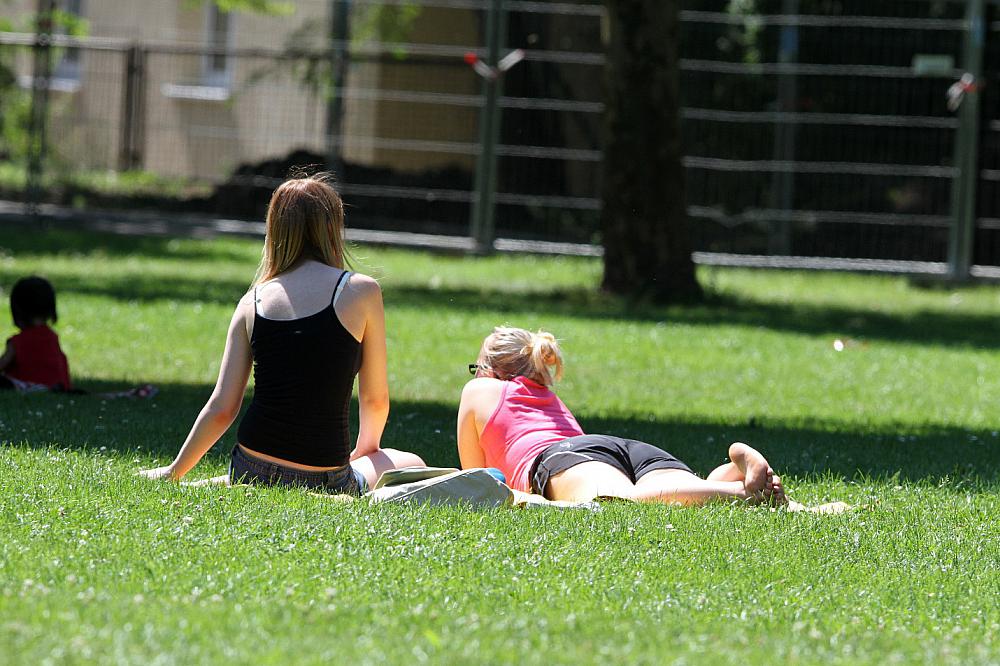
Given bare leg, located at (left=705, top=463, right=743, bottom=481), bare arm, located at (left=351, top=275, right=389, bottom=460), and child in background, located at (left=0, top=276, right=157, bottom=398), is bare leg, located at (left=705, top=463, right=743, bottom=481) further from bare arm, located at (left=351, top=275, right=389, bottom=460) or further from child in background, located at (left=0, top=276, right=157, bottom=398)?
child in background, located at (left=0, top=276, right=157, bottom=398)

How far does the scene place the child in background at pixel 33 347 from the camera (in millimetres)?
8203

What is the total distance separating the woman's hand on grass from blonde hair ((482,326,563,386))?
1.47 metres

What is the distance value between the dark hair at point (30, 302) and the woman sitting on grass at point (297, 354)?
9.66 feet

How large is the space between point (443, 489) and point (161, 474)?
1042 mm

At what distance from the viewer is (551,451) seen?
5910 millimetres

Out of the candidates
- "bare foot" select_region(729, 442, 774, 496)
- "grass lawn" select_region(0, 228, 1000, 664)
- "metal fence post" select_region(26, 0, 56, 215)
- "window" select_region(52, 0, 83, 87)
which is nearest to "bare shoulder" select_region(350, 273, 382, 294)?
"grass lawn" select_region(0, 228, 1000, 664)

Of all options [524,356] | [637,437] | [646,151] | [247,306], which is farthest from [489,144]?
[247,306]

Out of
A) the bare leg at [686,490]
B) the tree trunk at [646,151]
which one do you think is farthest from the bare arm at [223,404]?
the tree trunk at [646,151]

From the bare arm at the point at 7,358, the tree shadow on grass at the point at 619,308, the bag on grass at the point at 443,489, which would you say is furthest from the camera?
the tree shadow on grass at the point at 619,308

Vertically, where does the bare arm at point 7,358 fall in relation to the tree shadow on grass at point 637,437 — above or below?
above

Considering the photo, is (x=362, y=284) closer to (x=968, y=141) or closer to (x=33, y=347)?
(x=33, y=347)

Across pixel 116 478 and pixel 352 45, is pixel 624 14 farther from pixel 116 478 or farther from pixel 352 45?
pixel 116 478

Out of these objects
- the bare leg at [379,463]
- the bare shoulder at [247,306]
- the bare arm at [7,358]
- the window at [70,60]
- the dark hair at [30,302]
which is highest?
the window at [70,60]

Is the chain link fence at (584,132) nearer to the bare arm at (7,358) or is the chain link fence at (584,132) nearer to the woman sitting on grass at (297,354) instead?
the bare arm at (7,358)
